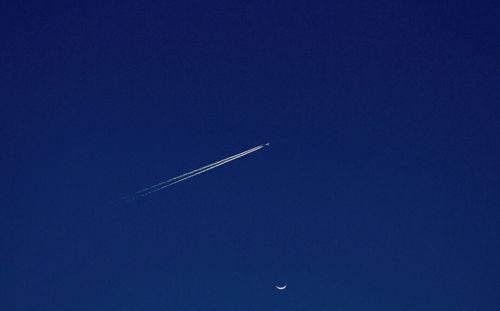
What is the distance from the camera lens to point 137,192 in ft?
30.1

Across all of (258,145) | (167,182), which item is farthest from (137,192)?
(258,145)

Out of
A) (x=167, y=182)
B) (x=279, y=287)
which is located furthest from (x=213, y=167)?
(x=279, y=287)

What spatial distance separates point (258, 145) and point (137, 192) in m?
1.04

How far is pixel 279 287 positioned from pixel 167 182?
1227mm

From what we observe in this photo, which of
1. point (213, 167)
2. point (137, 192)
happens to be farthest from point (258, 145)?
point (137, 192)

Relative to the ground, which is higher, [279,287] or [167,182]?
[167,182]

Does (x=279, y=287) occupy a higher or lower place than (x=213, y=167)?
lower

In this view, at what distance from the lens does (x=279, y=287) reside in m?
9.22

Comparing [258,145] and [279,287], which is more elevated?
[258,145]

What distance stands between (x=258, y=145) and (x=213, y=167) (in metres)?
0.40

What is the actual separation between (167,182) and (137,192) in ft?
0.82

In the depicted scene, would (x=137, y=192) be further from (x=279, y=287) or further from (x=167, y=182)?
(x=279, y=287)

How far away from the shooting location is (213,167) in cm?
922

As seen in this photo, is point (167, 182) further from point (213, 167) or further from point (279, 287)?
point (279, 287)
